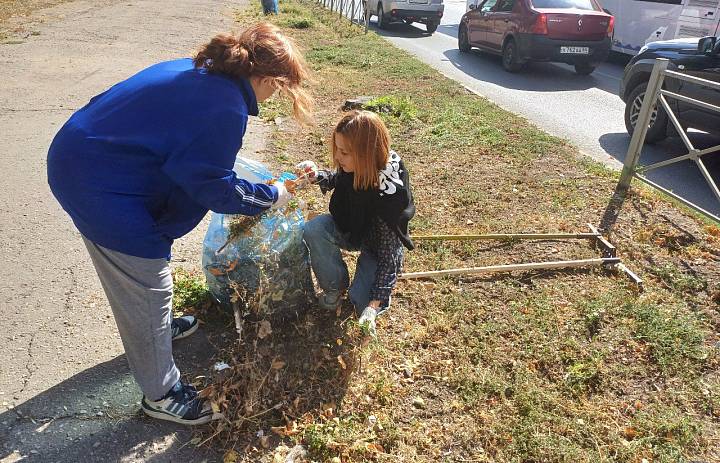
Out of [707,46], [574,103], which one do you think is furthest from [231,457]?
[574,103]

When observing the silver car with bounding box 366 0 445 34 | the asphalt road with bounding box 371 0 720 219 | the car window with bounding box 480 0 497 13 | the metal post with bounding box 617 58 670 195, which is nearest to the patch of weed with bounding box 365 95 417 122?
the asphalt road with bounding box 371 0 720 219

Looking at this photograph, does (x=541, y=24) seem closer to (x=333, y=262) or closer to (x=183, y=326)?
(x=333, y=262)

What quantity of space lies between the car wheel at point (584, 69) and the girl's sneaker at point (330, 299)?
9804 millimetres

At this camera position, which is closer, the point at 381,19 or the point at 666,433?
the point at 666,433

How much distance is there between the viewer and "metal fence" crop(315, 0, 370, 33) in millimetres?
17773

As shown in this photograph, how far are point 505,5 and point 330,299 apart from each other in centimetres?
1059

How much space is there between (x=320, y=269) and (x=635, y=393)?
1.82 meters

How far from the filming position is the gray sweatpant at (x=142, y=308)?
2.20 meters

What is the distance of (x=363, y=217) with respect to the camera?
298cm

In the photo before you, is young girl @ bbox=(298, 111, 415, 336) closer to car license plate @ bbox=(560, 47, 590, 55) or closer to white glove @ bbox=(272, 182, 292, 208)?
white glove @ bbox=(272, 182, 292, 208)

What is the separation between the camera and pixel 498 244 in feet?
14.1

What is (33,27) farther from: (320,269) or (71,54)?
(320,269)

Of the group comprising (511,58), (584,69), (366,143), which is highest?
(366,143)

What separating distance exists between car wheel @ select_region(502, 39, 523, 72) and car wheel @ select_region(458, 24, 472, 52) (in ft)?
7.27
